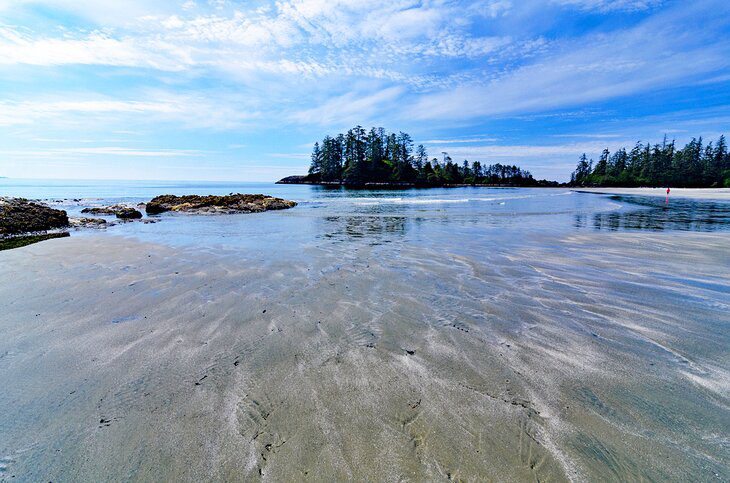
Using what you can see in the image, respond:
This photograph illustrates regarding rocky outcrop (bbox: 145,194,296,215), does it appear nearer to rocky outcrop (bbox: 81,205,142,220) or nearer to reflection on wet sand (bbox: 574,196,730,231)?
rocky outcrop (bbox: 81,205,142,220)

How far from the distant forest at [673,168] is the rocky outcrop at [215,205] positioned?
131615 mm

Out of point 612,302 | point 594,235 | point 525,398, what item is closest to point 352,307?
point 525,398

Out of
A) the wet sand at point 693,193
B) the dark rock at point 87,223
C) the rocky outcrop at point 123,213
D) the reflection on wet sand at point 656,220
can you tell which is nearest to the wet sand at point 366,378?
the reflection on wet sand at point 656,220

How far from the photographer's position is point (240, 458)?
8.63 feet

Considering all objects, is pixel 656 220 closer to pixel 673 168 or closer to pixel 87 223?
pixel 87 223

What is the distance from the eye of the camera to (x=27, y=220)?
1535 cm

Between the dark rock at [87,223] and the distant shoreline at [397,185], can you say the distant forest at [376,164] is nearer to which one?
the distant shoreline at [397,185]

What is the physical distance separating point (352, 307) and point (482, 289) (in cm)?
300

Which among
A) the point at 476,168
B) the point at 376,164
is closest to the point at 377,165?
the point at 376,164

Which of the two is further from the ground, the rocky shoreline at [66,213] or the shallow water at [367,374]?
the rocky shoreline at [66,213]

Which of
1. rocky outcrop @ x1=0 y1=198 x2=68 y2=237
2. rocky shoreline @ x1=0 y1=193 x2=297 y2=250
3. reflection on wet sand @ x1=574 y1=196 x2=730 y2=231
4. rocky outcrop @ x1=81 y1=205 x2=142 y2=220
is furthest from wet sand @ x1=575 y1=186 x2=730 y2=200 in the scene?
rocky outcrop @ x1=0 y1=198 x2=68 y2=237

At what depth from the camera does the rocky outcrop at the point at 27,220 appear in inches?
546

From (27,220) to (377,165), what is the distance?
123006mm

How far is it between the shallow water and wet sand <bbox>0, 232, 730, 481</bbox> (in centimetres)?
2
